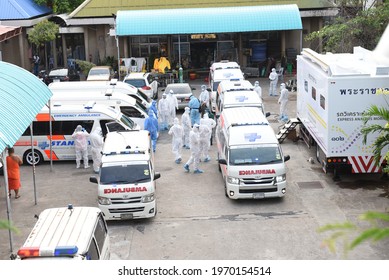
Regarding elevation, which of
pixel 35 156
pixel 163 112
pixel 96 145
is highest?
pixel 96 145

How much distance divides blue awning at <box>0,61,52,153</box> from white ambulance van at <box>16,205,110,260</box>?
190cm

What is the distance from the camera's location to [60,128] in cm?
2072

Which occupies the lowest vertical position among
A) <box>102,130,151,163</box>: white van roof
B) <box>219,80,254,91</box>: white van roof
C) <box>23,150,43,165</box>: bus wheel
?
<box>23,150,43,165</box>: bus wheel

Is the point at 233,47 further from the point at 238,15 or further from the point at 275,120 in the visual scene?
the point at 275,120

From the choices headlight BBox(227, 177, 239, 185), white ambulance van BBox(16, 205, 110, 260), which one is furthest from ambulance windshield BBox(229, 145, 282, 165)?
white ambulance van BBox(16, 205, 110, 260)

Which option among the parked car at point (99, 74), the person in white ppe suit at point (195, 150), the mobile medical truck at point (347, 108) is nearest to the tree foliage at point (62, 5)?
the parked car at point (99, 74)

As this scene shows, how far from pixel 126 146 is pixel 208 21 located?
21.7m

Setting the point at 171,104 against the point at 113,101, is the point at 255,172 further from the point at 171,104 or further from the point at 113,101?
the point at 171,104

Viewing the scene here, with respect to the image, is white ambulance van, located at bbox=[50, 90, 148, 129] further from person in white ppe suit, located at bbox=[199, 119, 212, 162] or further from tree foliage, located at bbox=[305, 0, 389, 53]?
tree foliage, located at bbox=[305, 0, 389, 53]

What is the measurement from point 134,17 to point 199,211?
75.1 feet

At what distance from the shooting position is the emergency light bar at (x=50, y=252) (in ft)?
30.1

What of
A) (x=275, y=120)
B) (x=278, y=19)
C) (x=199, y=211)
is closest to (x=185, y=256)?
(x=199, y=211)

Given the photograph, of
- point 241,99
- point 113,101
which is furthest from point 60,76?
point 241,99

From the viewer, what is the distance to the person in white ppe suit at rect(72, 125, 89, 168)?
65.7 ft
